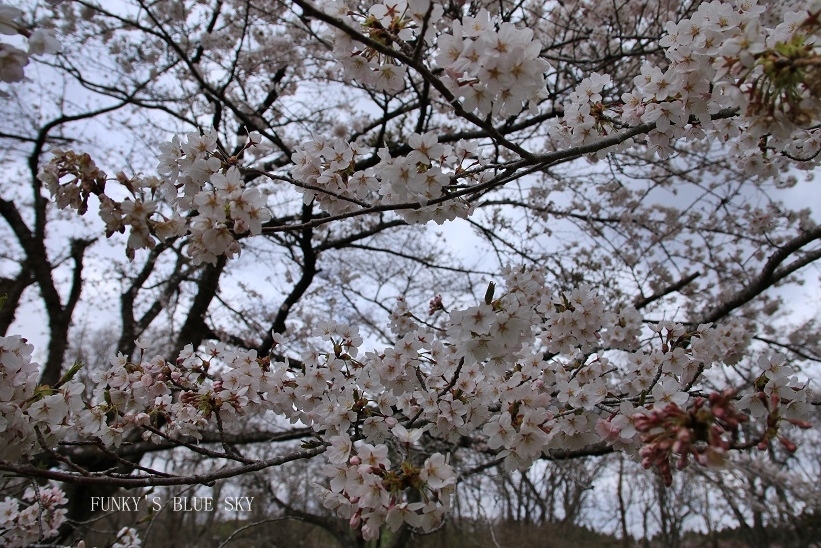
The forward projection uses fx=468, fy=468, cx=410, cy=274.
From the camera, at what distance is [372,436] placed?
2119 mm

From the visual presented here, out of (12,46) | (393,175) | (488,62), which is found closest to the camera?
(12,46)

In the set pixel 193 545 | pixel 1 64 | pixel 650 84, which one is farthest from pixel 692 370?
pixel 193 545

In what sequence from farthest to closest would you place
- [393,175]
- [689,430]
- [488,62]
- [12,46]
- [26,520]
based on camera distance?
1. [26,520]
2. [393,175]
3. [488,62]
4. [12,46]
5. [689,430]

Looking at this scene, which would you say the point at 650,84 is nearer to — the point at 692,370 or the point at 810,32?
the point at 810,32

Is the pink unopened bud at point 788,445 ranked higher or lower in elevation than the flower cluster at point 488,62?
lower

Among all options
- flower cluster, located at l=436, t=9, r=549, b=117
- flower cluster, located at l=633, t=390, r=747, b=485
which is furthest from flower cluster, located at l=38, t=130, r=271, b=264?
flower cluster, located at l=633, t=390, r=747, b=485

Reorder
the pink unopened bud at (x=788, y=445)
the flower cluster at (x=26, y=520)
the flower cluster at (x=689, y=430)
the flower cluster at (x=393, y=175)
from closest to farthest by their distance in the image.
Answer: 1. the flower cluster at (x=689, y=430)
2. the pink unopened bud at (x=788, y=445)
3. the flower cluster at (x=393, y=175)
4. the flower cluster at (x=26, y=520)

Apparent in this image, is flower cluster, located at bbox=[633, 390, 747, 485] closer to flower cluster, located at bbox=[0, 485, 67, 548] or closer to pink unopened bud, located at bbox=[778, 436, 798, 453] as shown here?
pink unopened bud, located at bbox=[778, 436, 798, 453]

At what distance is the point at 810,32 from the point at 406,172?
1.18m

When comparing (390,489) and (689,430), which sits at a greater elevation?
(689,430)

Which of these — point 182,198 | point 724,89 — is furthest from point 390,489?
point 724,89

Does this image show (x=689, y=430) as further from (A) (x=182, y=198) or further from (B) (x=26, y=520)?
(B) (x=26, y=520)

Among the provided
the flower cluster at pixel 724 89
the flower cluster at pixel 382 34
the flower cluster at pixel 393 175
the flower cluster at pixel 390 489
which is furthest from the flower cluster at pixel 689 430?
the flower cluster at pixel 382 34

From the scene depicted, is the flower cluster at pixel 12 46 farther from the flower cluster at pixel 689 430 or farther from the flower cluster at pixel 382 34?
the flower cluster at pixel 689 430
